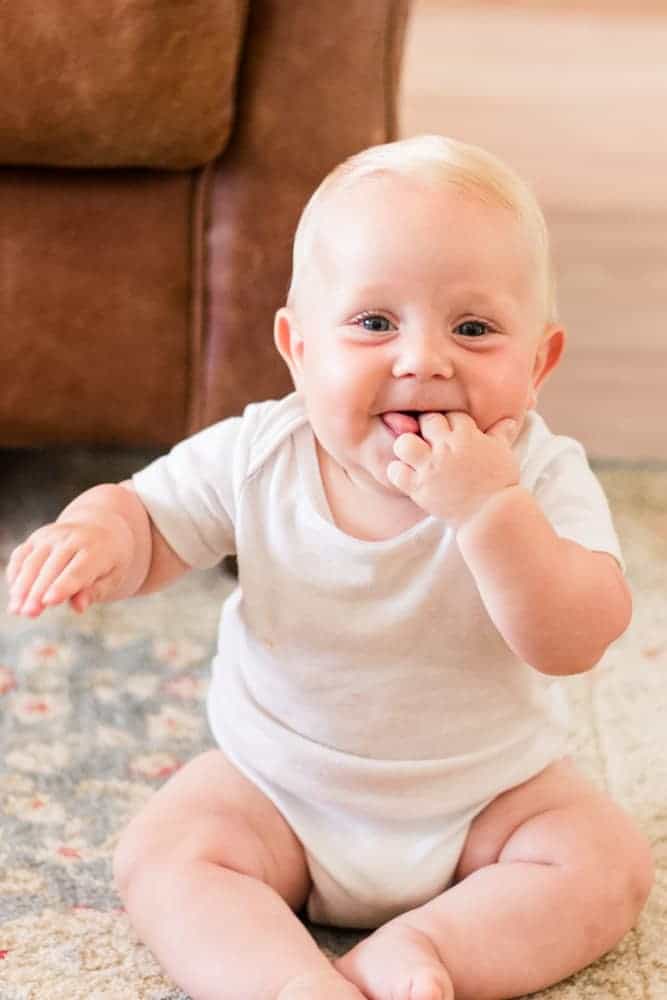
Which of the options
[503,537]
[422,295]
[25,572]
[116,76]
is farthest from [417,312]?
[116,76]

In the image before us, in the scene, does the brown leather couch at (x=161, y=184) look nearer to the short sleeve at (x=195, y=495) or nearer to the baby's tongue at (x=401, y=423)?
the short sleeve at (x=195, y=495)

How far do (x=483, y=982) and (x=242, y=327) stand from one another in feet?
1.81

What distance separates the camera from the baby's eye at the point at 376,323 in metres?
0.76

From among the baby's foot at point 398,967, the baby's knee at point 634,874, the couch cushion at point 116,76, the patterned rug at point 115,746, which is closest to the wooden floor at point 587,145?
the patterned rug at point 115,746

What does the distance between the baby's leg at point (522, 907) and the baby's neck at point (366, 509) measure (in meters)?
0.16

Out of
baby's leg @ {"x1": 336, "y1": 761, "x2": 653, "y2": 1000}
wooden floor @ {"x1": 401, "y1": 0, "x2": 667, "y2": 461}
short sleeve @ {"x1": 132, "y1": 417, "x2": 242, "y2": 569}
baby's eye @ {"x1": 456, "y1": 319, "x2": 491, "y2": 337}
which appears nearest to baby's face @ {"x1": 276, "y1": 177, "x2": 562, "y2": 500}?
baby's eye @ {"x1": 456, "y1": 319, "x2": 491, "y2": 337}

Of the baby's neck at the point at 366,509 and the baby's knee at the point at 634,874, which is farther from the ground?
the baby's neck at the point at 366,509

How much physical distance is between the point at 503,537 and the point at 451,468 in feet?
0.14

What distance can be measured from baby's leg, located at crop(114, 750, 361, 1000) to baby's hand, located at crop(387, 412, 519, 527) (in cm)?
22

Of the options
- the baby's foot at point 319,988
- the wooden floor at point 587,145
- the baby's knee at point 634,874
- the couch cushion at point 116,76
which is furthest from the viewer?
the wooden floor at point 587,145

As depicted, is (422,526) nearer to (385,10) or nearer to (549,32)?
(385,10)

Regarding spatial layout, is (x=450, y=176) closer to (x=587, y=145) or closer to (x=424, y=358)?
(x=424, y=358)

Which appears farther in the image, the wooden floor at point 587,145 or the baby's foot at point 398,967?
the wooden floor at point 587,145

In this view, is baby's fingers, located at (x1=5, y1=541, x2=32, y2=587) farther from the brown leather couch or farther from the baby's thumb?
the brown leather couch
